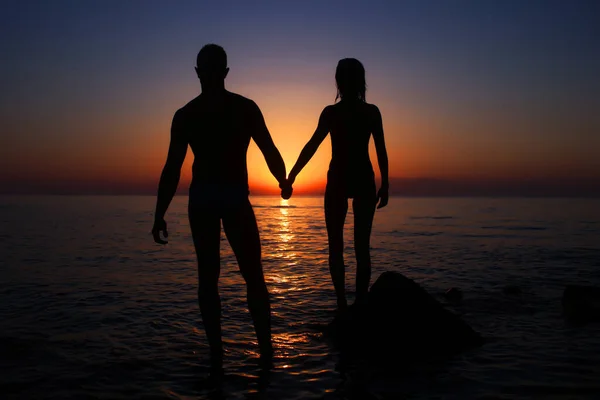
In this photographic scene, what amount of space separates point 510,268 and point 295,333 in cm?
859

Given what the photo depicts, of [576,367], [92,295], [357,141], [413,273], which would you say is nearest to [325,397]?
[576,367]

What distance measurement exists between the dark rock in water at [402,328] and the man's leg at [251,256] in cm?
120

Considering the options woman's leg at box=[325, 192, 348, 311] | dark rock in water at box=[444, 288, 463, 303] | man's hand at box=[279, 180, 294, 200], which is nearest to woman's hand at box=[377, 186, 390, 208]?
woman's leg at box=[325, 192, 348, 311]

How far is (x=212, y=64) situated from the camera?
13.8 feet

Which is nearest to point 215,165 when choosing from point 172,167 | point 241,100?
point 172,167

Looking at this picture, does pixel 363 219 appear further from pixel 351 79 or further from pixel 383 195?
pixel 351 79

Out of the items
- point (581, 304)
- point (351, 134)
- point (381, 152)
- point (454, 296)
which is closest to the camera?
point (351, 134)

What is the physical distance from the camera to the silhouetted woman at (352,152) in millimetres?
5977

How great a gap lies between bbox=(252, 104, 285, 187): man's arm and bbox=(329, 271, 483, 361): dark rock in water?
2.23 meters

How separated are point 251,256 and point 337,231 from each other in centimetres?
209

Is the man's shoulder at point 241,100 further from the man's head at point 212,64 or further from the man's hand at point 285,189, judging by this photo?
the man's hand at point 285,189

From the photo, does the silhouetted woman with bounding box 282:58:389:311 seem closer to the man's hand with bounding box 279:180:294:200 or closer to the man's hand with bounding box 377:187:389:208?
the man's hand with bounding box 377:187:389:208

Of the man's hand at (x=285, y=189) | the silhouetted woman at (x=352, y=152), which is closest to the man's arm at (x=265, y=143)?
the man's hand at (x=285, y=189)

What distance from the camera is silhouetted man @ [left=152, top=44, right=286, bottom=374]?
13.5 feet
